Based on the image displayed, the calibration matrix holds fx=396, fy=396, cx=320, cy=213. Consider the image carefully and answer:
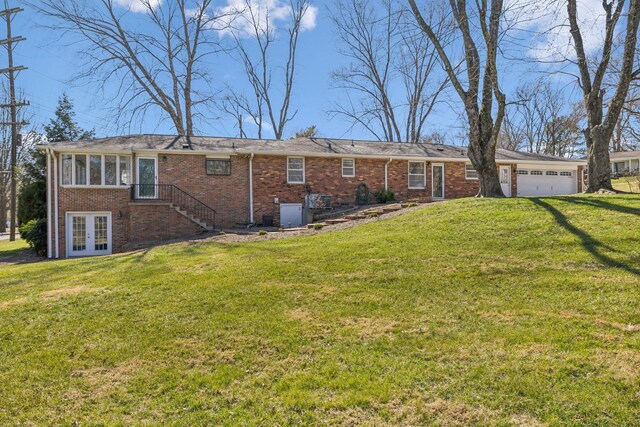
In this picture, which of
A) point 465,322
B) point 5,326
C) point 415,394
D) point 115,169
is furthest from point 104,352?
point 115,169

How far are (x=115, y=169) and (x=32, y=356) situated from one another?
1268cm

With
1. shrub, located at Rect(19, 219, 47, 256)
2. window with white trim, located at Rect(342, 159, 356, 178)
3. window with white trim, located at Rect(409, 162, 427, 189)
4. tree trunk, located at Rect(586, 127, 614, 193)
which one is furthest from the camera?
window with white trim, located at Rect(409, 162, 427, 189)

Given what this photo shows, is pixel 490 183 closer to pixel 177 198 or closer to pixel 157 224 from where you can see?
pixel 177 198

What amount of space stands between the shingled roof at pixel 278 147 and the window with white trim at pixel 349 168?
39 cm

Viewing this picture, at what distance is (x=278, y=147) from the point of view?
59.3 ft

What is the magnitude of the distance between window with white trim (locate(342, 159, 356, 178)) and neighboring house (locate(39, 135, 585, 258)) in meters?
0.05

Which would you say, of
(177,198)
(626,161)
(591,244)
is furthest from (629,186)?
(626,161)

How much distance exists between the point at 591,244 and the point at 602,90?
9.55m

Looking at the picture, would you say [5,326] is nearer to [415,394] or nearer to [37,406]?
[37,406]

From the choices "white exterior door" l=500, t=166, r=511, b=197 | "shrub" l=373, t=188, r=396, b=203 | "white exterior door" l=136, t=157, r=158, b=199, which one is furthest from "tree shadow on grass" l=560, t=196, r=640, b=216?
"white exterior door" l=136, t=157, r=158, b=199

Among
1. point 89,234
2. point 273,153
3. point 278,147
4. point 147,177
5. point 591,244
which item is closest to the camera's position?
point 591,244

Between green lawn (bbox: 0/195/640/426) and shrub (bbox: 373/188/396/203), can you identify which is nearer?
green lawn (bbox: 0/195/640/426)

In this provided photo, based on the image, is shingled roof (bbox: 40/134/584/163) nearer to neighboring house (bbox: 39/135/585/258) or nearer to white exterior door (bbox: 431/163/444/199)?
neighboring house (bbox: 39/135/585/258)

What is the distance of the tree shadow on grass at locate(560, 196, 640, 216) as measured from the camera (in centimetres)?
924
